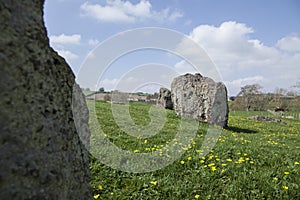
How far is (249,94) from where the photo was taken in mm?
Answer: 47281

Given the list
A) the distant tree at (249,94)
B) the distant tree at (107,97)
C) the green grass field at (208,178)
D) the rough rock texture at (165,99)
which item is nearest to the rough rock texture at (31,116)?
the green grass field at (208,178)

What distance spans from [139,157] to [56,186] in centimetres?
467

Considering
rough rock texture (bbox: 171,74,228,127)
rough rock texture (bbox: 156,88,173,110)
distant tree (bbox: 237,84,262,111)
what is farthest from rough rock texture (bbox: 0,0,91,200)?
distant tree (bbox: 237,84,262,111)

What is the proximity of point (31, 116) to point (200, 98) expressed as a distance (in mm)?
13669

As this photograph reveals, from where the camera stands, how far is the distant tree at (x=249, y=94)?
4677 cm

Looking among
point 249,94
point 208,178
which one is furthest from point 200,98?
point 249,94

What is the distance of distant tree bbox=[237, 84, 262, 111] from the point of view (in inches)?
1841

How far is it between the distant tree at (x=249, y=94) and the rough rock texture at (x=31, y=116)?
4841 cm

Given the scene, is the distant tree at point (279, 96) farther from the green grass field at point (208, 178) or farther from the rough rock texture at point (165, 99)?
the green grass field at point (208, 178)

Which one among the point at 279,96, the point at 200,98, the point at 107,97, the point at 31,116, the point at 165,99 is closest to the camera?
the point at 31,116

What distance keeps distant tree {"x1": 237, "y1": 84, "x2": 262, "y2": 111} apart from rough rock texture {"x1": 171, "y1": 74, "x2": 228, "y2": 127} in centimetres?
3430

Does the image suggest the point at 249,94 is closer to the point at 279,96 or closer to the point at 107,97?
the point at 279,96

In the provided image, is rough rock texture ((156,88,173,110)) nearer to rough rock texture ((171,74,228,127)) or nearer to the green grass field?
rough rock texture ((171,74,228,127))

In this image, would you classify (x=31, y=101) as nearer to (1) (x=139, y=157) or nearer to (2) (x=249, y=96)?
(1) (x=139, y=157)
